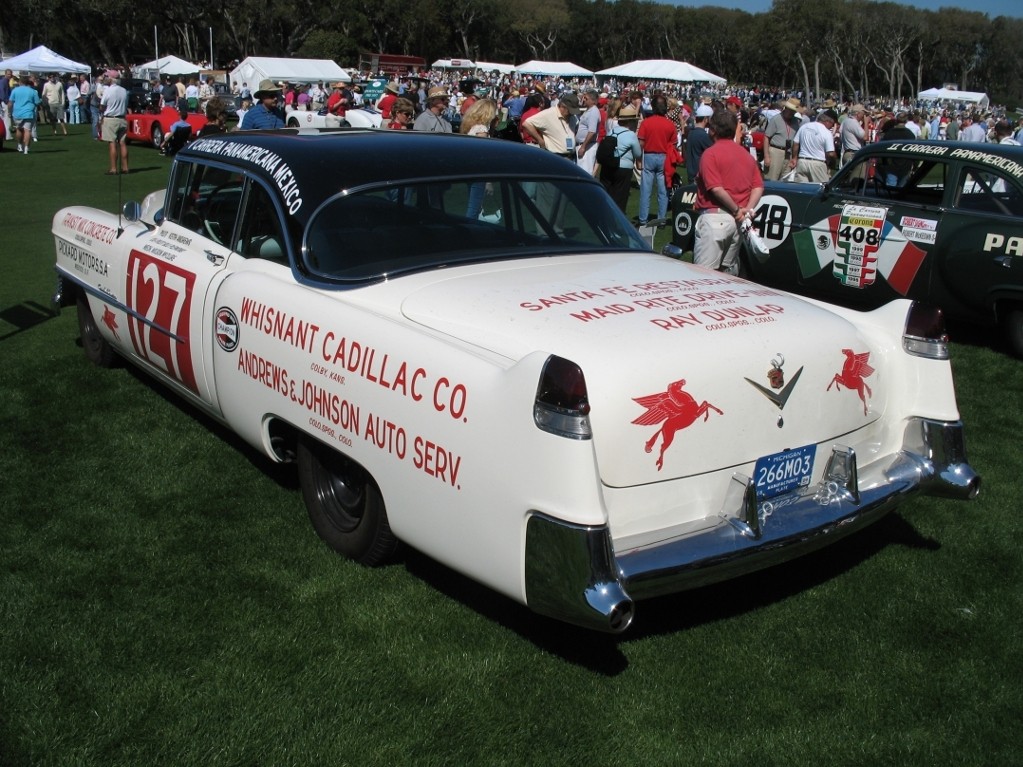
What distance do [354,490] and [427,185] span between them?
4.55 feet

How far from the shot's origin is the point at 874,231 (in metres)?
7.79

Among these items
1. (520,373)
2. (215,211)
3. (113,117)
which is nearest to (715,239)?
(215,211)

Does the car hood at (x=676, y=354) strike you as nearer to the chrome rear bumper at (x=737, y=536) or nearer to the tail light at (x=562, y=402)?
the tail light at (x=562, y=402)

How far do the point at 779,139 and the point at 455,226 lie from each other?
11870mm

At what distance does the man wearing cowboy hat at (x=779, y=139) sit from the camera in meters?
15.0

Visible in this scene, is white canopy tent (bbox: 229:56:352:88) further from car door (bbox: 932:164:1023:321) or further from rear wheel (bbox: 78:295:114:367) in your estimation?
car door (bbox: 932:164:1023:321)

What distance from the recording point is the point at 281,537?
4156mm

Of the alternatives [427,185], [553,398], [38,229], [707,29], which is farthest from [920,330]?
[707,29]

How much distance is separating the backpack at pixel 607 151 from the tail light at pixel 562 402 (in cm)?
829

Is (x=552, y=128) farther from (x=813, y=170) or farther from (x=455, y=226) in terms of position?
(x=455, y=226)

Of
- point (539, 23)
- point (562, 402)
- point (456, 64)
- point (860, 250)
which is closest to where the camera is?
point (562, 402)

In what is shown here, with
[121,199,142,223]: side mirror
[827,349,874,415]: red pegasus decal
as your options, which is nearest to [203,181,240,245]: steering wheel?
[121,199,142,223]: side mirror

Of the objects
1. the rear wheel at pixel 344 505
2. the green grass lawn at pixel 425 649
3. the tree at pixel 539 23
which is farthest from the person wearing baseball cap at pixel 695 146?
the tree at pixel 539 23

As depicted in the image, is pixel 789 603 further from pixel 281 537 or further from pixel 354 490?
pixel 281 537
